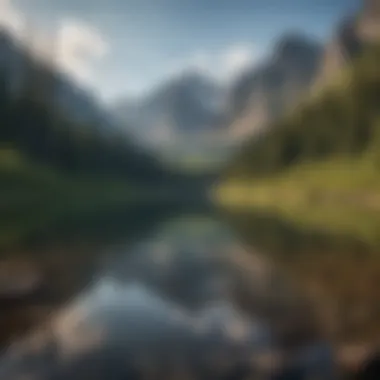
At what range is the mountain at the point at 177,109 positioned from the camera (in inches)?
101

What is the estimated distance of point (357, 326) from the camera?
2289 millimetres

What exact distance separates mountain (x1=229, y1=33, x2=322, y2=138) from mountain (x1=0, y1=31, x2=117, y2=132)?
0.69 metres

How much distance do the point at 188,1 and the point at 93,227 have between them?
51.3 inches

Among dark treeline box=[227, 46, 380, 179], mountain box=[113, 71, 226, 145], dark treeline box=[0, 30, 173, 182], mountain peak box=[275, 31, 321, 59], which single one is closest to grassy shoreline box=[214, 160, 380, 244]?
dark treeline box=[227, 46, 380, 179]

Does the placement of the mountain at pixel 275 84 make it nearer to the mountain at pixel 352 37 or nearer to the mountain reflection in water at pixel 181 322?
the mountain at pixel 352 37

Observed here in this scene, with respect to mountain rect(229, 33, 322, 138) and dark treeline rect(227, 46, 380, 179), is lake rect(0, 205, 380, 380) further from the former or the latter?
mountain rect(229, 33, 322, 138)

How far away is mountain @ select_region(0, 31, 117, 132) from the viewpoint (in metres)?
2.56

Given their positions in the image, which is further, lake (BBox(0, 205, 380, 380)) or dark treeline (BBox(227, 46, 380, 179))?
dark treeline (BBox(227, 46, 380, 179))

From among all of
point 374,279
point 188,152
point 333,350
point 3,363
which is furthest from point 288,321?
point 3,363

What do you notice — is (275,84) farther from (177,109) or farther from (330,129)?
(177,109)

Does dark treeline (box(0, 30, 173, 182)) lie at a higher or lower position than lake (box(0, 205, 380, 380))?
higher

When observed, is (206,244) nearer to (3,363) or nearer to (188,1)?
(3,363)

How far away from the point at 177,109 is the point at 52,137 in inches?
27.0

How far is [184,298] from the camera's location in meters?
2.38
